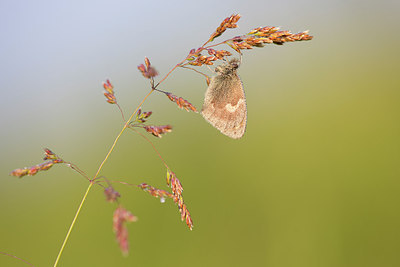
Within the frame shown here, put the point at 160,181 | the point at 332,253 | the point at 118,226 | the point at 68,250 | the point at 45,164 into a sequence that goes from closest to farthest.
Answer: the point at 118,226 → the point at 45,164 → the point at 68,250 → the point at 332,253 → the point at 160,181

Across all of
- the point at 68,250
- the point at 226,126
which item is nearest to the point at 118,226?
the point at 226,126

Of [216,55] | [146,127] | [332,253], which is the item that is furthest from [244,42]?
[332,253]

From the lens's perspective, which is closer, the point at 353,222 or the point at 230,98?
the point at 230,98

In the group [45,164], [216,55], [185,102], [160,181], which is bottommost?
[160,181]

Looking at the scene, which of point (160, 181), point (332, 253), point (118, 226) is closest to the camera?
point (118, 226)

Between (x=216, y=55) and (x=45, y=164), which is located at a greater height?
(x=216, y=55)

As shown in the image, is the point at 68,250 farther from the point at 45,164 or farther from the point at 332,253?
the point at 332,253
